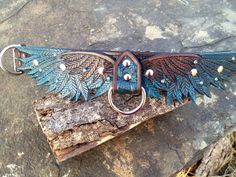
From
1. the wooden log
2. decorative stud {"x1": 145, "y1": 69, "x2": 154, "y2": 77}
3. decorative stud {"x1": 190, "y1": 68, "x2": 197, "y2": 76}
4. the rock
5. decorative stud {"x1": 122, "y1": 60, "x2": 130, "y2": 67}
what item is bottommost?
the rock

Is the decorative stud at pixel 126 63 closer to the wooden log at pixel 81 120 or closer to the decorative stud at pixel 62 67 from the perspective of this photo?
the wooden log at pixel 81 120

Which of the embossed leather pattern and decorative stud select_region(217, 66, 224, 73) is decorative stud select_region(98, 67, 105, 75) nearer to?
the embossed leather pattern

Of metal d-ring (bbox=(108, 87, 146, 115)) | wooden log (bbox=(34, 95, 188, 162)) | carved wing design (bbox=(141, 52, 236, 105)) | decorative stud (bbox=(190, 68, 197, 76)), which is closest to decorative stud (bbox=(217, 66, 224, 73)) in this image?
carved wing design (bbox=(141, 52, 236, 105))

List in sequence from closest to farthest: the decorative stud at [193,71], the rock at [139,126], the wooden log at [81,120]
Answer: the wooden log at [81,120] < the decorative stud at [193,71] < the rock at [139,126]

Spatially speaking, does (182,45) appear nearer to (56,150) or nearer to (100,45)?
(100,45)

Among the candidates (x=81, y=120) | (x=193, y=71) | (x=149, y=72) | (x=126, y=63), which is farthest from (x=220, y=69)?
(x=81, y=120)

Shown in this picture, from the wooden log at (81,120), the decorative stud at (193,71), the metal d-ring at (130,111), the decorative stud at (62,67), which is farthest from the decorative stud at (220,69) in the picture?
the decorative stud at (62,67)
